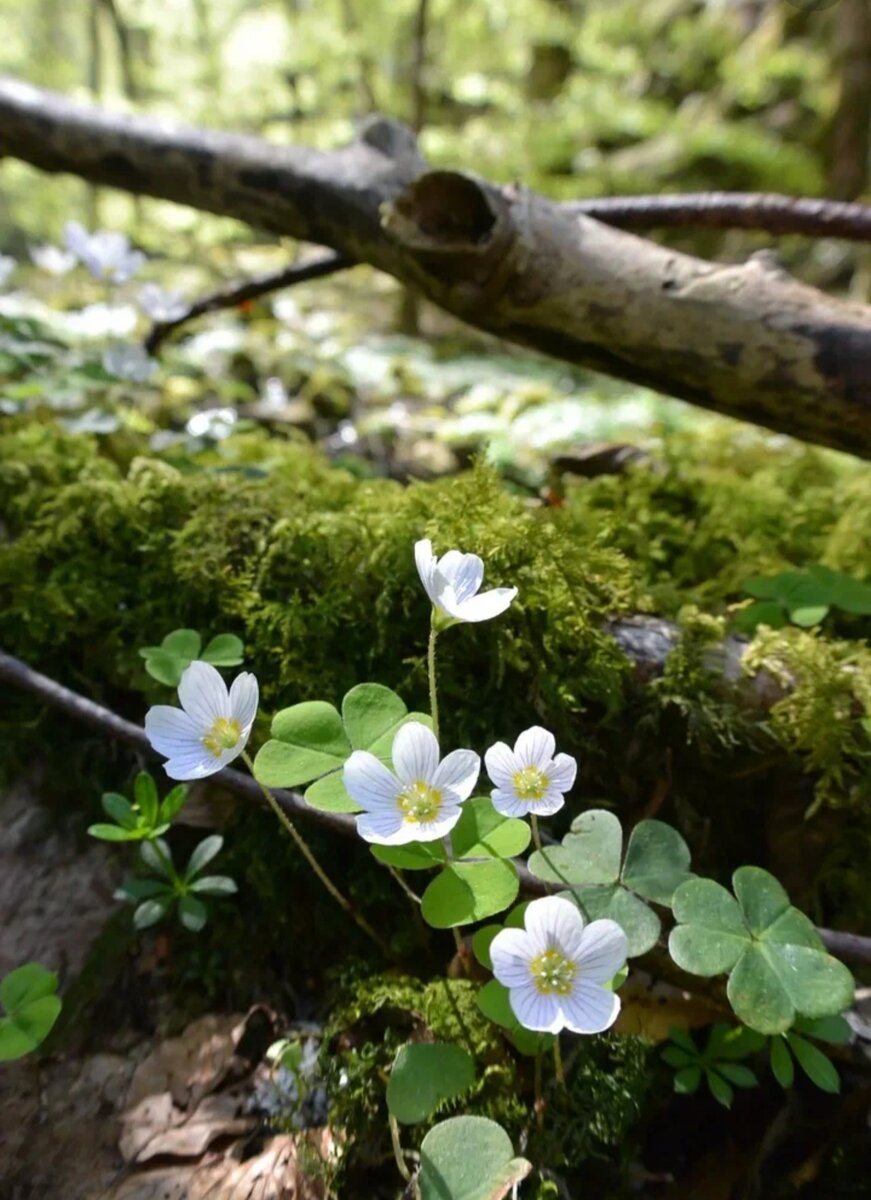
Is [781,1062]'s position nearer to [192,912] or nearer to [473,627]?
[473,627]

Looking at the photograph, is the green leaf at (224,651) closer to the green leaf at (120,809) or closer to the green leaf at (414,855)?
the green leaf at (120,809)

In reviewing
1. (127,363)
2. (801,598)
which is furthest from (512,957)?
(127,363)

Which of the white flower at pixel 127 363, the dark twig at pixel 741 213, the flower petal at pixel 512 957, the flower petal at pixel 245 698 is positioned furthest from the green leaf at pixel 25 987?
the dark twig at pixel 741 213

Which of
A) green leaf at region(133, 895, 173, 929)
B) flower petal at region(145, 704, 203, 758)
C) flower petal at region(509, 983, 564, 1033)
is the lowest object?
green leaf at region(133, 895, 173, 929)

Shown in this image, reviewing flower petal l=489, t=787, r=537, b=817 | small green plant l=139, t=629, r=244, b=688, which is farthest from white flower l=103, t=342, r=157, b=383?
flower petal l=489, t=787, r=537, b=817

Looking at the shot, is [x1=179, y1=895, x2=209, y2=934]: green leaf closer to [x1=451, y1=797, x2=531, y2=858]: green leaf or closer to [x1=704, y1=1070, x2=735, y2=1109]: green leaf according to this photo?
[x1=451, y1=797, x2=531, y2=858]: green leaf
